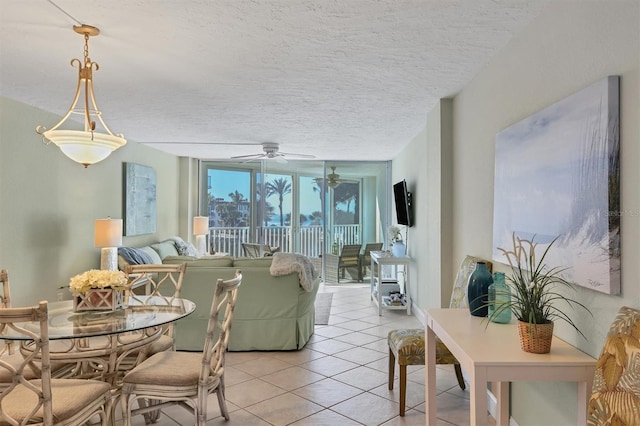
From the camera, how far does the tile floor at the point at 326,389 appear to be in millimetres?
2824

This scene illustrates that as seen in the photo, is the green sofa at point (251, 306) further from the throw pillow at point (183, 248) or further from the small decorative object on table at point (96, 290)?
the throw pillow at point (183, 248)

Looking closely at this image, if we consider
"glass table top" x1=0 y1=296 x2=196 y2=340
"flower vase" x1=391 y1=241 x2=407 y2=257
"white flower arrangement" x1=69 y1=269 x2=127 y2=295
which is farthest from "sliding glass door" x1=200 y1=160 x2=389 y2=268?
"white flower arrangement" x1=69 y1=269 x2=127 y2=295

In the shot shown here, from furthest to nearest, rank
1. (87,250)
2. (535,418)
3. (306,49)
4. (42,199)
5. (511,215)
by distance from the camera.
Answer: (87,250)
(42,199)
(306,49)
(511,215)
(535,418)

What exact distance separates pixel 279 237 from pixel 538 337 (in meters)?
7.19

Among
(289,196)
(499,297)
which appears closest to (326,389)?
(499,297)

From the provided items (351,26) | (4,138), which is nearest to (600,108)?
(351,26)

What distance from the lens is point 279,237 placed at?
28.8 ft

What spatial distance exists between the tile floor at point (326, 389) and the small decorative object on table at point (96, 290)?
34.4 inches

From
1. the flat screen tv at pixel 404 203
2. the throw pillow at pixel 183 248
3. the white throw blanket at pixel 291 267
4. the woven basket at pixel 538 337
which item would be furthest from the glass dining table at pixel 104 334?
the throw pillow at pixel 183 248

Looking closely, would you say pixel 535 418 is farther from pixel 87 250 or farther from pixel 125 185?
pixel 125 185

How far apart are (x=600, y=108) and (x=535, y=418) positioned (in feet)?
5.38

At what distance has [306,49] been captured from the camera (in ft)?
9.02

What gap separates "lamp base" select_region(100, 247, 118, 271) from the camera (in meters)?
4.79

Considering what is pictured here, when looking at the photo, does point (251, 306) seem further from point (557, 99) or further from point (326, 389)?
point (557, 99)
